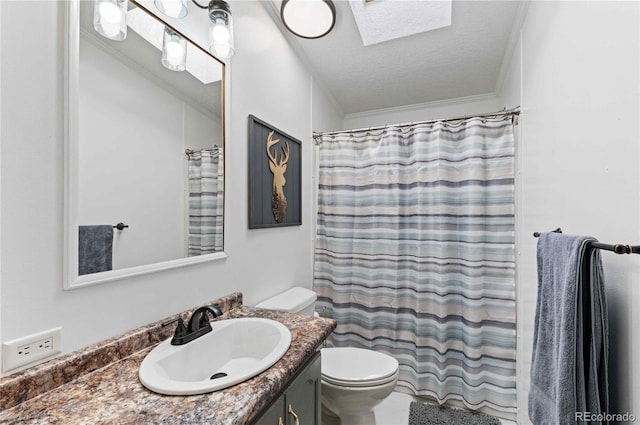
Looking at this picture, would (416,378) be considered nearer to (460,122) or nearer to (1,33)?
(460,122)

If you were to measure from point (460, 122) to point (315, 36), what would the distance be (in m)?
1.17

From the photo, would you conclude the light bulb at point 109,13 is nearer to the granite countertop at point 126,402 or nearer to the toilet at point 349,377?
the granite countertop at point 126,402

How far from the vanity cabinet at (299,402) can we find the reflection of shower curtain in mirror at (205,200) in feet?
2.24

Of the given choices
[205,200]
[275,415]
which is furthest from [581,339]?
[205,200]

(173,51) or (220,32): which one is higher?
(220,32)

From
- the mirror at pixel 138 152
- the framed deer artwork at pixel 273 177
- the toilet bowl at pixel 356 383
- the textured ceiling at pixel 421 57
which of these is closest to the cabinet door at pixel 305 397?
the toilet bowl at pixel 356 383

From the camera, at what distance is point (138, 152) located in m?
1.06

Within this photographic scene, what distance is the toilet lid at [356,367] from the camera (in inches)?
59.1

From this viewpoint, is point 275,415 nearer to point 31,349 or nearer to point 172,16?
point 31,349

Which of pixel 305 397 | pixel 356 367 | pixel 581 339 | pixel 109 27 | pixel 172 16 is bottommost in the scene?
pixel 356 367

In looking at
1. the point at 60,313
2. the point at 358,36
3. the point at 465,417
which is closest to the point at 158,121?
the point at 60,313

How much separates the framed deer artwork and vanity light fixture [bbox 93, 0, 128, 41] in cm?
70

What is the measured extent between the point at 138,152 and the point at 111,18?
1.41ft

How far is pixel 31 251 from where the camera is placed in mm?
751
